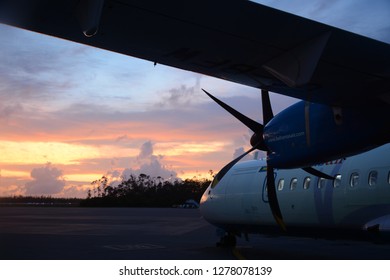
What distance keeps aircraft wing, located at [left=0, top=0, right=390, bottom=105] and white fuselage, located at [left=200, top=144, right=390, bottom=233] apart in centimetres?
502

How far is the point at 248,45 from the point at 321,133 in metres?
2.92

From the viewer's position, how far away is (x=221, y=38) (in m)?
5.38

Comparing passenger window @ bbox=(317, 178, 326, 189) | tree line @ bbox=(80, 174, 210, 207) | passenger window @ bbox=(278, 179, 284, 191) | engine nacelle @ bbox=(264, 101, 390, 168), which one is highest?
tree line @ bbox=(80, 174, 210, 207)

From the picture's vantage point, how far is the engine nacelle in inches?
289

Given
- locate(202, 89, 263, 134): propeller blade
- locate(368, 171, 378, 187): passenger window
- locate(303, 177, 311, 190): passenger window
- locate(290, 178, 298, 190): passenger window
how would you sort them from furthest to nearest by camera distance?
locate(290, 178, 298, 190): passenger window < locate(303, 177, 311, 190): passenger window < locate(202, 89, 263, 134): propeller blade < locate(368, 171, 378, 187): passenger window

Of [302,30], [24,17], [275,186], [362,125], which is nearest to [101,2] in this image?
[24,17]

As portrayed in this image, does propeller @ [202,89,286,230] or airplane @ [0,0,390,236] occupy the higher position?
propeller @ [202,89,286,230]

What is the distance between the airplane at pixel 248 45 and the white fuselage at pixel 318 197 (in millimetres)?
3659

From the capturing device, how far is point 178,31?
5250 mm

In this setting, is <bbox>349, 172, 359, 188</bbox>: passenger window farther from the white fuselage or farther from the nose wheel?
the nose wheel

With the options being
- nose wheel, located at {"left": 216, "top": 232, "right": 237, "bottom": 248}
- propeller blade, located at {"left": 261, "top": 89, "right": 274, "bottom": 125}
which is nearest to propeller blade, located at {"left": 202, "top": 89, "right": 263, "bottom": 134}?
propeller blade, located at {"left": 261, "top": 89, "right": 274, "bottom": 125}

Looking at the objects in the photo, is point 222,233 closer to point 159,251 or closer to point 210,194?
point 210,194

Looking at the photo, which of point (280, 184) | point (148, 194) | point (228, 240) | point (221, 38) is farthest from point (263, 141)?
point (148, 194)

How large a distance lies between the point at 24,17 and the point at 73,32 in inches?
25.2
